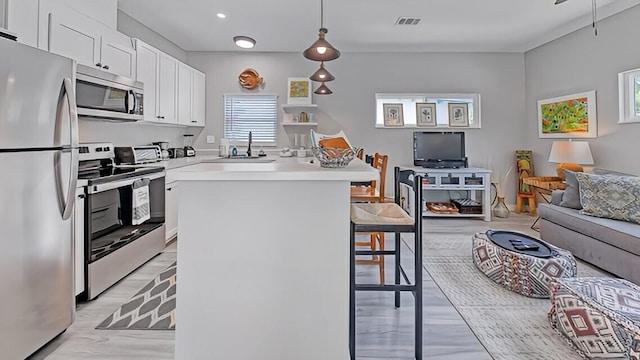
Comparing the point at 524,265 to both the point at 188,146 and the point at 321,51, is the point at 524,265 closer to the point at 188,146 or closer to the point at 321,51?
the point at 321,51

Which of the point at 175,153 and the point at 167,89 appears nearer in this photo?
the point at 167,89

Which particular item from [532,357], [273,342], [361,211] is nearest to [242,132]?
[361,211]

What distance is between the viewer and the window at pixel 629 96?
3865mm

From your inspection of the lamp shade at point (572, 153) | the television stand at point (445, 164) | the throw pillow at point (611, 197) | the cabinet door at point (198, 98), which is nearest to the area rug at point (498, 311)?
the throw pillow at point (611, 197)

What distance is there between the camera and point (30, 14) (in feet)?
7.40

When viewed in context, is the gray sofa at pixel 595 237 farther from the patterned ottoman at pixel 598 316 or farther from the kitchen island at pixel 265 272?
the kitchen island at pixel 265 272

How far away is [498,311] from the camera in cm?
239

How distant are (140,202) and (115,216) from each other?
0.25m

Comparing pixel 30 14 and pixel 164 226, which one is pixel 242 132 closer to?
pixel 164 226

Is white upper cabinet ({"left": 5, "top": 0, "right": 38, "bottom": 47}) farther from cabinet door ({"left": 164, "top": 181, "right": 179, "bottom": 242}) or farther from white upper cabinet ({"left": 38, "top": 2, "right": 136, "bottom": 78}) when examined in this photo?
cabinet door ({"left": 164, "top": 181, "right": 179, "bottom": 242})

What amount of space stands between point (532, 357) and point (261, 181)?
5.86 feet

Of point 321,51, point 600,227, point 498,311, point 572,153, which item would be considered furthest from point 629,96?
point 321,51

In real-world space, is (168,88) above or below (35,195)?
above

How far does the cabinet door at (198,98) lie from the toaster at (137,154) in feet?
3.40
